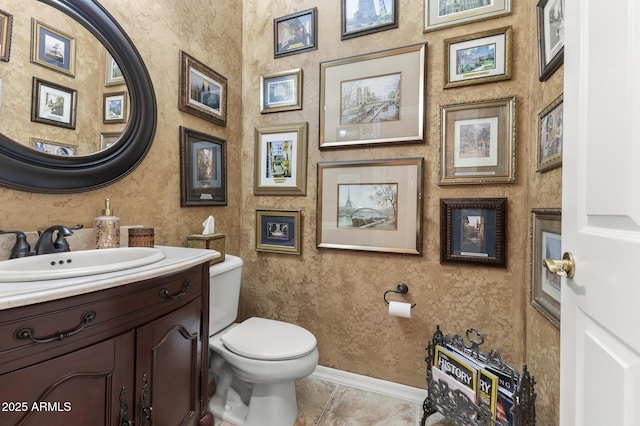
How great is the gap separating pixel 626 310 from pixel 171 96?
193cm

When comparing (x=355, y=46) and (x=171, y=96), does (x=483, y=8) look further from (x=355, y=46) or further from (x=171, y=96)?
(x=171, y=96)

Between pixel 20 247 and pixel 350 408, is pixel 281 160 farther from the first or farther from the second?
pixel 350 408

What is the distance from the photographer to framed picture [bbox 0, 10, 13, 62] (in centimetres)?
96

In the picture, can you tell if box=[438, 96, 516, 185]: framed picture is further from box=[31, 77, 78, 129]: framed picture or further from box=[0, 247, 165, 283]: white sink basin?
box=[31, 77, 78, 129]: framed picture

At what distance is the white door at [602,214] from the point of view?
→ 484 millimetres

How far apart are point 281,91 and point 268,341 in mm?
1595

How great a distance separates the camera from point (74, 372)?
2.35 ft

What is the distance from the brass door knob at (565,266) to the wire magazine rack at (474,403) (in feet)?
1.69

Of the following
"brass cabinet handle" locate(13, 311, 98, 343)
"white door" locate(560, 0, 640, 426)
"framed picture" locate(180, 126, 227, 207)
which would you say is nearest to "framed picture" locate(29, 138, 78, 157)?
"framed picture" locate(180, 126, 227, 207)

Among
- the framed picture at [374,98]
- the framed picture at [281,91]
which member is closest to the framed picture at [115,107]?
the framed picture at [281,91]

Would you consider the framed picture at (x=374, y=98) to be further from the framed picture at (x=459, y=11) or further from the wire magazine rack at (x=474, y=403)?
the wire magazine rack at (x=474, y=403)

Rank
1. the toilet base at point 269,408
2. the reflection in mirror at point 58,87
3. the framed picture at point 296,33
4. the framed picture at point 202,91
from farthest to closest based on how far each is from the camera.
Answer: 1. the framed picture at point 296,33
2. the framed picture at point 202,91
3. the toilet base at point 269,408
4. the reflection in mirror at point 58,87

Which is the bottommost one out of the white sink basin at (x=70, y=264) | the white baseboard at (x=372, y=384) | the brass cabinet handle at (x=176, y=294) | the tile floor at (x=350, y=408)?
the tile floor at (x=350, y=408)

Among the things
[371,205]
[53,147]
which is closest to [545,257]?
[371,205]
